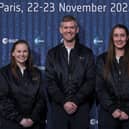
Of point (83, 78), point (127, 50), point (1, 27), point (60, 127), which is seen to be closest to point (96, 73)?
point (83, 78)

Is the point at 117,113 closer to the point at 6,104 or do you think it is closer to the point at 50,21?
the point at 6,104

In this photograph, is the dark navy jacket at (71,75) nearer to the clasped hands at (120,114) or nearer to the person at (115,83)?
the person at (115,83)

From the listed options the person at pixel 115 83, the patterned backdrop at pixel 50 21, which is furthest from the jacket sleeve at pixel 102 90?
the patterned backdrop at pixel 50 21

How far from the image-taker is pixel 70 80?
14.8ft

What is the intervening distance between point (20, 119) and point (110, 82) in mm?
1053

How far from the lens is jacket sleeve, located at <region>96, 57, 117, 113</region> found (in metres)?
4.33

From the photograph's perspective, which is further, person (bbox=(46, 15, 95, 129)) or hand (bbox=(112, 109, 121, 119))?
person (bbox=(46, 15, 95, 129))

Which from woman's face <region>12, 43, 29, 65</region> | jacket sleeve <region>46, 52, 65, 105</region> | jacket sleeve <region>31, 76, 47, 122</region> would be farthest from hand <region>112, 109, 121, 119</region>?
woman's face <region>12, 43, 29, 65</region>

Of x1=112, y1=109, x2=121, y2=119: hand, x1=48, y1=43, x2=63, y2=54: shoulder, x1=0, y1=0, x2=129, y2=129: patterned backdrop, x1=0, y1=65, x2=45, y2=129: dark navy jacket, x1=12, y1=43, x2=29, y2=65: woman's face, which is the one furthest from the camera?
x1=0, y1=0, x2=129, y2=129: patterned backdrop

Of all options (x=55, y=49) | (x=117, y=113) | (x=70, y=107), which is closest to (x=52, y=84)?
(x=70, y=107)

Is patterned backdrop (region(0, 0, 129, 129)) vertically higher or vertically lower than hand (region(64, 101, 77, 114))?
higher

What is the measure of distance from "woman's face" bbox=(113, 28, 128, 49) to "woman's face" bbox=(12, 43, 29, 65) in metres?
1.00

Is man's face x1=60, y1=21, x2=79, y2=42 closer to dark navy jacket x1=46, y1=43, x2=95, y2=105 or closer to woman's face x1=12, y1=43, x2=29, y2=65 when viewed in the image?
dark navy jacket x1=46, y1=43, x2=95, y2=105

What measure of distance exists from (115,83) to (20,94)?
105cm
